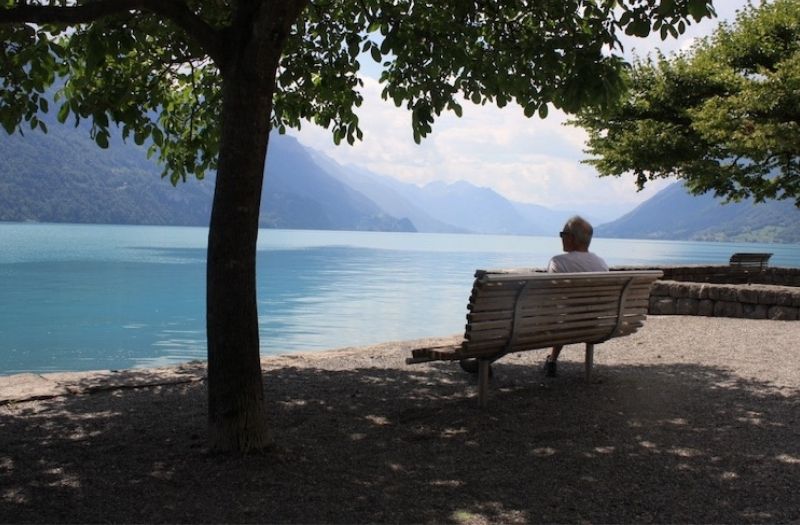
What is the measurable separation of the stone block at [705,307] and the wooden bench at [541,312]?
20.1 ft

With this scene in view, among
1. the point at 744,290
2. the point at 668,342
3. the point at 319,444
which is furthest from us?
the point at 744,290

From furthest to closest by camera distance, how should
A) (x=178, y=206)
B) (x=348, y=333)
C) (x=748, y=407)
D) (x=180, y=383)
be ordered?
(x=178, y=206)
(x=348, y=333)
(x=180, y=383)
(x=748, y=407)

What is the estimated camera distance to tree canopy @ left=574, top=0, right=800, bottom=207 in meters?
16.2

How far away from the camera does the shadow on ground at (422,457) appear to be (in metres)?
3.79

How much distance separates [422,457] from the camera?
4.68 meters

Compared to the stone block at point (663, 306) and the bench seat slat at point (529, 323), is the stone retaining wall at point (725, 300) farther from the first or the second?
the bench seat slat at point (529, 323)

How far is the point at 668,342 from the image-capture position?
9.98 metres

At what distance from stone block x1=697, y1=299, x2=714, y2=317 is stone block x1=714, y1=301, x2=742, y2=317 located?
Answer: 0.20ft

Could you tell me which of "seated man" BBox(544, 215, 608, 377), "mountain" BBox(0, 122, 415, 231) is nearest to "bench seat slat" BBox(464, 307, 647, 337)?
"seated man" BBox(544, 215, 608, 377)

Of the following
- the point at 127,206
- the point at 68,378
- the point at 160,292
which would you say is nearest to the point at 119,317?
the point at 160,292

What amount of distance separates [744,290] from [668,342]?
10.6 ft

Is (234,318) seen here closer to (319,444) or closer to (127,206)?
(319,444)

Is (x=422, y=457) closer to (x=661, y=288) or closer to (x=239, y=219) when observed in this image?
(x=239, y=219)

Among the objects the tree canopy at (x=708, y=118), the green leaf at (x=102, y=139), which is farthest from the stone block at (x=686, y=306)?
the green leaf at (x=102, y=139)
